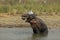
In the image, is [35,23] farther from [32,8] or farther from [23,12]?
[32,8]

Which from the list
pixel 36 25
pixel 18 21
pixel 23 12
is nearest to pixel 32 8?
pixel 23 12

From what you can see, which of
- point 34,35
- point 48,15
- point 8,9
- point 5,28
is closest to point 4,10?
point 8,9

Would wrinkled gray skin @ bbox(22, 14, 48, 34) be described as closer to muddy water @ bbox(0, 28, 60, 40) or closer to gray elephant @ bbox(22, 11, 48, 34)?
gray elephant @ bbox(22, 11, 48, 34)

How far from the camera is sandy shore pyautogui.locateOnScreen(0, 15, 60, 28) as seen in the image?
1622 centimetres

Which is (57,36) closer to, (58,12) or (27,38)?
(27,38)

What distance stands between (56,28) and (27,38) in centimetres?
315

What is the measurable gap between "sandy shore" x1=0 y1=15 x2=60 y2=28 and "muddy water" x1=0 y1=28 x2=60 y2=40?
1.34 m

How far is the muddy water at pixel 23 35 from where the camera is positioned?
1277 centimetres

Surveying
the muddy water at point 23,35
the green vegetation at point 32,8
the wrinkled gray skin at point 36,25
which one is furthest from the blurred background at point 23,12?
the wrinkled gray skin at point 36,25

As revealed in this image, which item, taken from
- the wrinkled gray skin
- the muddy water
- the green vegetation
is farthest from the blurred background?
the wrinkled gray skin

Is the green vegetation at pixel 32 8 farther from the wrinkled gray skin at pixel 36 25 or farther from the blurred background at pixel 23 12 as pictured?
the wrinkled gray skin at pixel 36 25

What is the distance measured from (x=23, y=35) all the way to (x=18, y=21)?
391cm

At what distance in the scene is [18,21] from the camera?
17016 millimetres

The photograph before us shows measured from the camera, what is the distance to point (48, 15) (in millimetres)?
18766
